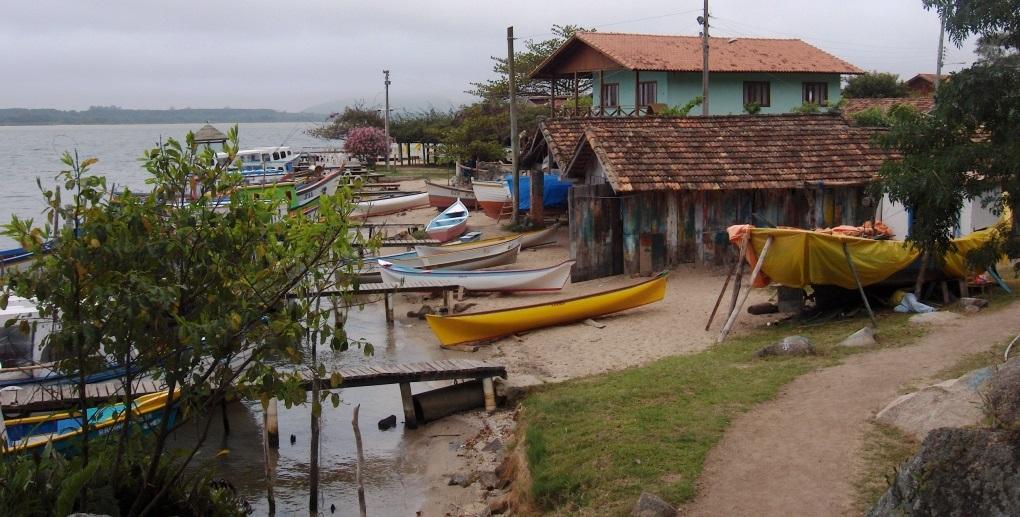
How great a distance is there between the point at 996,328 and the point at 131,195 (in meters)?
11.6

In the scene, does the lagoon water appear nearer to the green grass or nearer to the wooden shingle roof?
the green grass

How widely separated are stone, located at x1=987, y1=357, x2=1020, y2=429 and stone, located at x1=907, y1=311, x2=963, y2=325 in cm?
695

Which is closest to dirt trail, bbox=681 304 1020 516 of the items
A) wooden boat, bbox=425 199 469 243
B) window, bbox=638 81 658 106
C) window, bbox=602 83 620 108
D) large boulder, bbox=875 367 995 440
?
large boulder, bbox=875 367 995 440

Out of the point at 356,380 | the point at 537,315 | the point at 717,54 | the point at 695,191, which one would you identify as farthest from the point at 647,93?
the point at 356,380

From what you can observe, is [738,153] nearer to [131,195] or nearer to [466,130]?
[131,195]

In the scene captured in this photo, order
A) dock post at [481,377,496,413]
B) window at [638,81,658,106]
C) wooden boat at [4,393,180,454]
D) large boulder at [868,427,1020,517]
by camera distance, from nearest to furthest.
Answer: large boulder at [868,427,1020,517], wooden boat at [4,393,180,454], dock post at [481,377,496,413], window at [638,81,658,106]

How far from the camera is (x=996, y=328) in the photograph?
13.7 metres

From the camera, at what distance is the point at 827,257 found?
51.3ft

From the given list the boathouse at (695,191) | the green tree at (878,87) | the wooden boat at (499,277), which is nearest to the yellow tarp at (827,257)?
the boathouse at (695,191)

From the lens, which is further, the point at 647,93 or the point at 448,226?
the point at 647,93

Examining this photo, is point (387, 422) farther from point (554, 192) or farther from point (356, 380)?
point (554, 192)

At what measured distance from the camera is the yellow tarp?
613 inches

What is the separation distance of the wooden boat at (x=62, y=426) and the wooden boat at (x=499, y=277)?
985cm

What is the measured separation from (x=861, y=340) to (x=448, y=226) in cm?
1948
